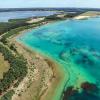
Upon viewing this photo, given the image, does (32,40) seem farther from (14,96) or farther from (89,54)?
(14,96)

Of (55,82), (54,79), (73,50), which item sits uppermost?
(55,82)

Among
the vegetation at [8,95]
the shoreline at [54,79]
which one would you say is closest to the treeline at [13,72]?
the vegetation at [8,95]

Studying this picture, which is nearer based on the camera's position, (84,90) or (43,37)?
(84,90)

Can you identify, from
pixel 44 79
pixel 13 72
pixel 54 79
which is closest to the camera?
pixel 44 79

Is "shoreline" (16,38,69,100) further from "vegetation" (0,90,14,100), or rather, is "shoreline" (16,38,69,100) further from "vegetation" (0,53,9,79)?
"vegetation" (0,53,9,79)

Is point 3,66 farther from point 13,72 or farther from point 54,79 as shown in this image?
point 54,79

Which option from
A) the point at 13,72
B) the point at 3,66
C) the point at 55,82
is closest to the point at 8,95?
the point at 13,72

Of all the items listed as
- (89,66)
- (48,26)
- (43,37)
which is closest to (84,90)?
(89,66)

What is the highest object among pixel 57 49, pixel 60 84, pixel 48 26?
pixel 60 84
